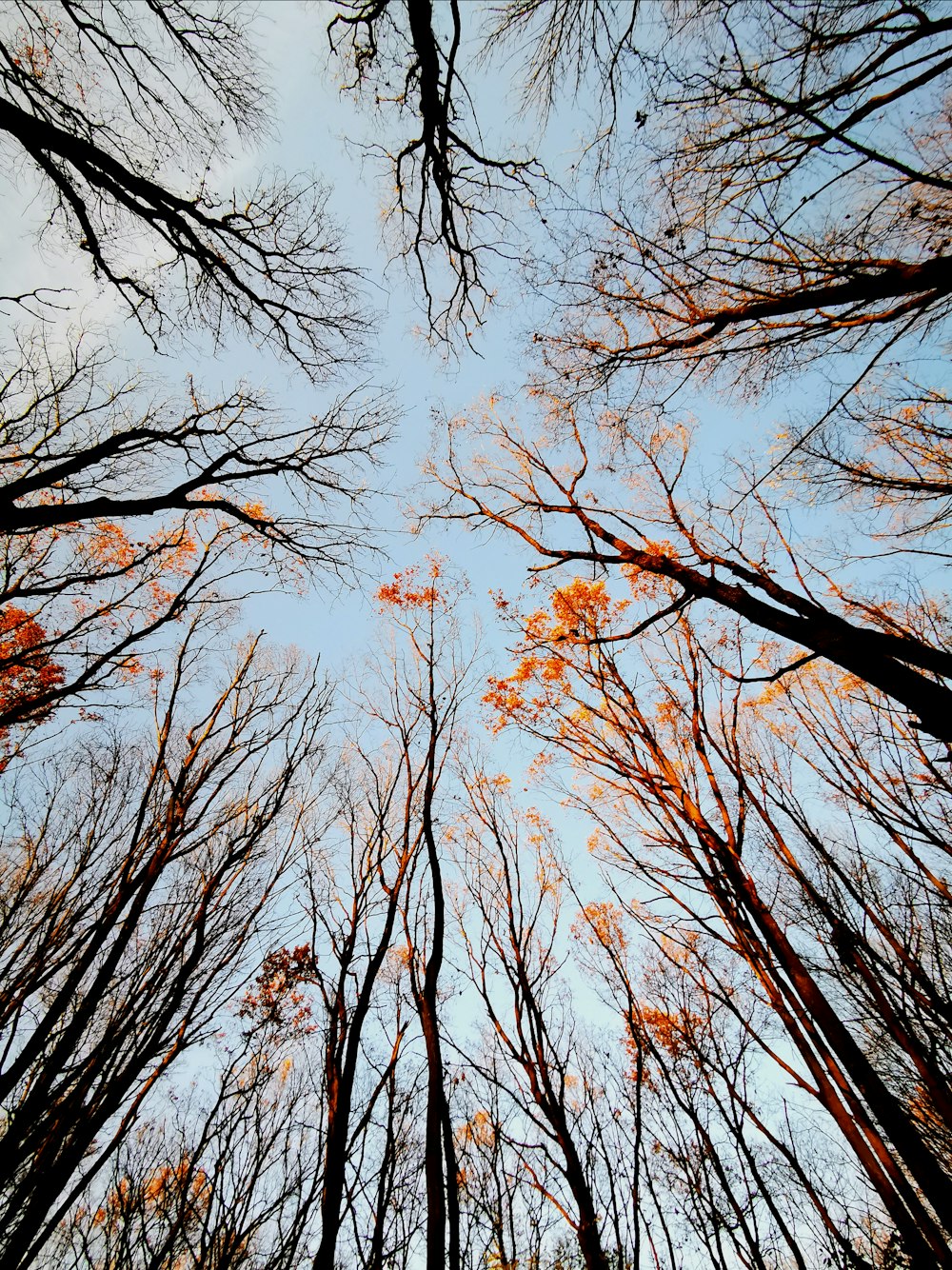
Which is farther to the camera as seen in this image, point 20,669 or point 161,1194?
point 161,1194

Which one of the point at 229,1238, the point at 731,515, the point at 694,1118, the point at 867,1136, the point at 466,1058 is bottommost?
the point at 867,1136

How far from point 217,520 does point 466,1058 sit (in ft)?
25.4

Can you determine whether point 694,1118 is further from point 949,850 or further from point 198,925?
point 198,925

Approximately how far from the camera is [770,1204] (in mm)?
9867

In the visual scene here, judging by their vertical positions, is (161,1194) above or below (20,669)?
below

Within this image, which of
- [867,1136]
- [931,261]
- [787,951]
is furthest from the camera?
[787,951]

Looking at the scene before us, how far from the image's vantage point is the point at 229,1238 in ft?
23.7

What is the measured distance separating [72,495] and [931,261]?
743cm

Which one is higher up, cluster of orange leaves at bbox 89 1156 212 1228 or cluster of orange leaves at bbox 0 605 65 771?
cluster of orange leaves at bbox 0 605 65 771

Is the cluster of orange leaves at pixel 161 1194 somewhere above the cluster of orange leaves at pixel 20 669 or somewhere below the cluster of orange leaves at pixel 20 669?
below

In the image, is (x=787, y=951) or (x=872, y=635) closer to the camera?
(x=872, y=635)

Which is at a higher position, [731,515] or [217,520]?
[217,520]

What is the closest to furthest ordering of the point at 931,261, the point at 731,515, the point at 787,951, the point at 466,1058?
the point at 931,261 < the point at 787,951 < the point at 731,515 < the point at 466,1058

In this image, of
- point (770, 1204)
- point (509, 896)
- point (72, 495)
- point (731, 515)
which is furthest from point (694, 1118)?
point (72, 495)
